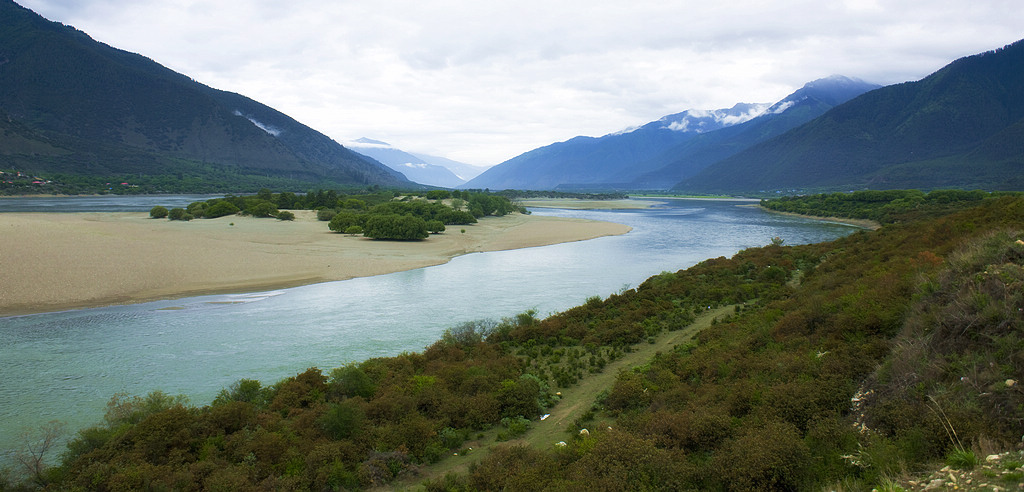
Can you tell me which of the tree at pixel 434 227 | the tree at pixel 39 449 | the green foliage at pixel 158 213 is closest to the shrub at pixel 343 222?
the tree at pixel 434 227

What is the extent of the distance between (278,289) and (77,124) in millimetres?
213702

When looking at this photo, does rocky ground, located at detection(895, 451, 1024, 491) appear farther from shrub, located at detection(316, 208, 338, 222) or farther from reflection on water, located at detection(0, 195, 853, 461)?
shrub, located at detection(316, 208, 338, 222)

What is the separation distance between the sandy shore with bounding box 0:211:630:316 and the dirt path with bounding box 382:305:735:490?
20.3 metres

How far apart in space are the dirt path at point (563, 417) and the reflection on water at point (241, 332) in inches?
273

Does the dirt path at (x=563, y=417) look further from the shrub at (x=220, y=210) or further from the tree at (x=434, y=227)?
the shrub at (x=220, y=210)

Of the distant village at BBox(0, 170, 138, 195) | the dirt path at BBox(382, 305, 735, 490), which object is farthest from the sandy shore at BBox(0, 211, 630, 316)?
the distant village at BBox(0, 170, 138, 195)

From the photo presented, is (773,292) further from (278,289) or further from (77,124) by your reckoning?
(77,124)

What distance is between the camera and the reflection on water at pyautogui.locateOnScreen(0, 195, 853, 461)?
1377 cm

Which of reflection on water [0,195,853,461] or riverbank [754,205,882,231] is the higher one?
riverbank [754,205,882,231]

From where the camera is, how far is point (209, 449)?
30.6ft

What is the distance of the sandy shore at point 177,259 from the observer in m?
24.1

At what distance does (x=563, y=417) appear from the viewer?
11758 mm

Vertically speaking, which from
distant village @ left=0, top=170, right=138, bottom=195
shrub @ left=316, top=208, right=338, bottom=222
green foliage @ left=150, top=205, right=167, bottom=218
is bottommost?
shrub @ left=316, top=208, right=338, bottom=222

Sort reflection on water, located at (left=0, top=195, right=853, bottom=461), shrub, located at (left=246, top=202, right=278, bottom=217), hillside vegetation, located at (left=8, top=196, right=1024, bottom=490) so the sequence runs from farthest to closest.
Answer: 1. shrub, located at (left=246, top=202, right=278, bottom=217)
2. reflection on water, located at (left=0, top=195, right=853, bottom=461)
3. hillside vegetation, located at (left=8, top=196, right=1024, bottom=490)
